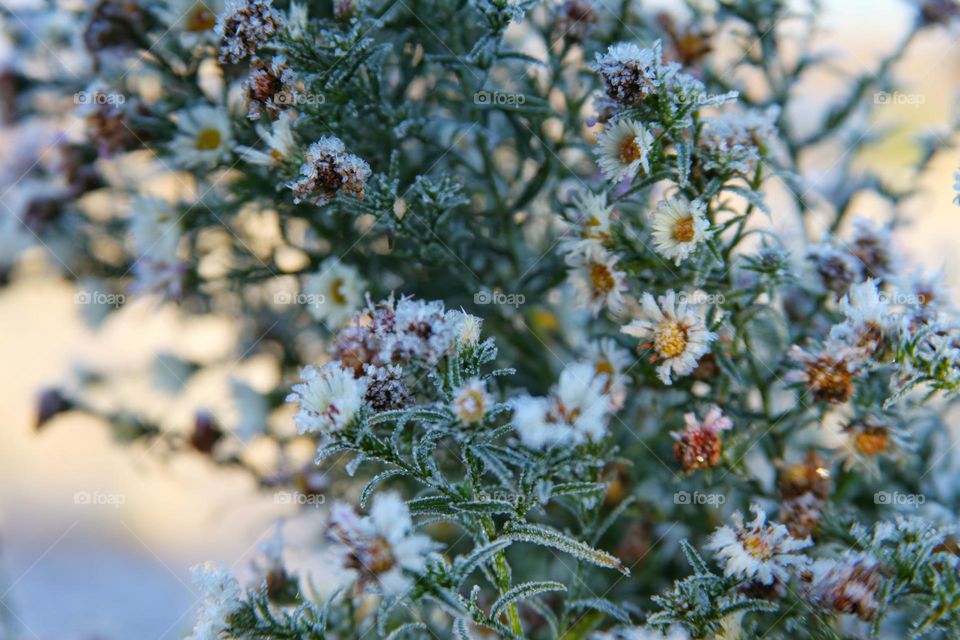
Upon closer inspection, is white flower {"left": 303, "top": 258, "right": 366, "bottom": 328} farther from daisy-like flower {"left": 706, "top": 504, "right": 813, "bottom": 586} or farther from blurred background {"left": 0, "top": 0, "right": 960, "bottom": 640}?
daisy-like flower {"left": 706, "top": 504, "right": 813, "bottom": 586}

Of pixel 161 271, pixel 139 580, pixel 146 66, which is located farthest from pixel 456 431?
pixel 139 580

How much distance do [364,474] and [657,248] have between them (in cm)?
57

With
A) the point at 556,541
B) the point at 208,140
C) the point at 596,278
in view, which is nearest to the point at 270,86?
the point at 208,140

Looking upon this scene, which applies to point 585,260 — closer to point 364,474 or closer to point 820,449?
point 820,449

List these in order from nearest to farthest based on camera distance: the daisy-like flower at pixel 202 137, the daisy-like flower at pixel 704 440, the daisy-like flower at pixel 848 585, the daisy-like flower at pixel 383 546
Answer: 1. the daisy-like flower at pixel 383 546
2. the daisy-like flower at pixel 848 585
3. the daisy-like flower at pixel 704 440
4. the daisy-like flower at pixel 202 137

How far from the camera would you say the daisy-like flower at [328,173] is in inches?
29.3

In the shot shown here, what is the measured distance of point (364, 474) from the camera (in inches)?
44.9

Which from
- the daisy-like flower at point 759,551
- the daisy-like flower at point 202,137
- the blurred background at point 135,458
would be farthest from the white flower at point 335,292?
the daisy-like flower at point 759,551

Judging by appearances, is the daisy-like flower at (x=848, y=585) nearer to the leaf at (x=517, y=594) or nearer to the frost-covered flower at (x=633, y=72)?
the leaf at (x=517, y=594)

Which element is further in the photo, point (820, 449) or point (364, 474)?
Result: point (364, 474)

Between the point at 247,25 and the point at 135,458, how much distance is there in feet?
2.70

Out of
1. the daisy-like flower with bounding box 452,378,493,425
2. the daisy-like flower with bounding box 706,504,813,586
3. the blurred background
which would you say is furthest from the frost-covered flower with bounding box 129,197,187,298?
the daisy-like flower with bounding box 706,504,813,586

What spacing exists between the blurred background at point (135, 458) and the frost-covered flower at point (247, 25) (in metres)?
0.46

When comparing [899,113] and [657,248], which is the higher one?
[899,113]
